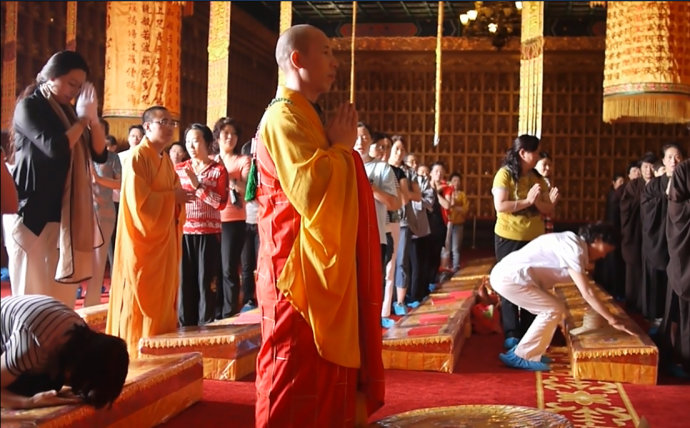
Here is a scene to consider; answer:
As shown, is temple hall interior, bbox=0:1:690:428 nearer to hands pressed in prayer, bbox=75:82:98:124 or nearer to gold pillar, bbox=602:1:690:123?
gold pillar, bbox=602:1:690:123

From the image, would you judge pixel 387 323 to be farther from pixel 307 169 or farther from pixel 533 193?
pixel 307 169

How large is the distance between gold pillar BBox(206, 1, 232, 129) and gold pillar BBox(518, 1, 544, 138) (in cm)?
268

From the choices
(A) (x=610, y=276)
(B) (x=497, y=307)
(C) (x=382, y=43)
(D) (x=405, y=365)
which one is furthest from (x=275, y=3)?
(D) (x=405, y=365)

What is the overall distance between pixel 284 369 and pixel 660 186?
4.36 m

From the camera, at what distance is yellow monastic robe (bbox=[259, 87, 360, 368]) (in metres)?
2.25

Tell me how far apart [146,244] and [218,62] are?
3.39 meters

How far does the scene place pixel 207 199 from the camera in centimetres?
473

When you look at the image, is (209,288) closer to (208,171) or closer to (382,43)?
(208,171)

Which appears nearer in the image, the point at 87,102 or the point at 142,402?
the point at 87,102

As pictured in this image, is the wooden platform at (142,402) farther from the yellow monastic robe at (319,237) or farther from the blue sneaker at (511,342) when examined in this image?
the blue sneaker at (511,342)

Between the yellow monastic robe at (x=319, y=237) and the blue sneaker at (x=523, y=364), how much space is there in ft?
7.24

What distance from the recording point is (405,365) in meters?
4.19

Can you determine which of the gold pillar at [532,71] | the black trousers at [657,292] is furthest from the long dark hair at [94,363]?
the gold pillar at [532,71]

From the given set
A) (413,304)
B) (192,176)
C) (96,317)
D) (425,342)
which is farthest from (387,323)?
(96,317)
